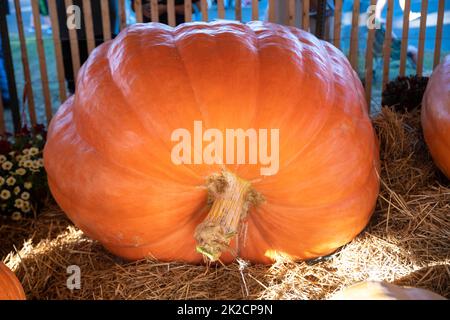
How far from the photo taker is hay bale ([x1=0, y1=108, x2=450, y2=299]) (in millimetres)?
1421

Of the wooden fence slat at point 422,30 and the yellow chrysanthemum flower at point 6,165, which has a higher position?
the wooden fence slat at point 422,30

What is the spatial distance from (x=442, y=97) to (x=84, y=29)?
2.22 metres

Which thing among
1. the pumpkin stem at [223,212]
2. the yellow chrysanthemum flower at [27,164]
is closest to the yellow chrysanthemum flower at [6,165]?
the yellow chrysanthemum flower at [27,164]

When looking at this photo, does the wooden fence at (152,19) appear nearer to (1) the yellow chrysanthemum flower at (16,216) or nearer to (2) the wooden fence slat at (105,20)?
(2) the wooden fence slat at (105,20)

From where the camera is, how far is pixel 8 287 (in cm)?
126

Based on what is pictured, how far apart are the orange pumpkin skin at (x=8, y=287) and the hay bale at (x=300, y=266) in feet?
0.63

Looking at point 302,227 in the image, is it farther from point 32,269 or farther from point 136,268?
point 32,269

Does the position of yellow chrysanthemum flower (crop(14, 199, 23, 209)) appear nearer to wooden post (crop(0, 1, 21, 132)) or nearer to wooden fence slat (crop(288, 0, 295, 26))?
wooden post (crop(0, 1, 21, 132))

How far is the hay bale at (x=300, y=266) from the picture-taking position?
4.66 ft

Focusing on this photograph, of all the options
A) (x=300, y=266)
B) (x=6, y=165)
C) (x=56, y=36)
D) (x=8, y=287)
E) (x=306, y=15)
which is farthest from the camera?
(x=306, y=15)

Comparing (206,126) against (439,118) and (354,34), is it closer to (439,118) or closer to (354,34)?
(439,118)

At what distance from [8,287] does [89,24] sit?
203 cm

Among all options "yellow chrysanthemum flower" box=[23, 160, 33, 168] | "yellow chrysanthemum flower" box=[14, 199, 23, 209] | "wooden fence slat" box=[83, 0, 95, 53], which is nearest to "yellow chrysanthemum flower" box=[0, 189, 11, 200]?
"yellow chrysanthemum flower" box=[14, 199, 23, 209]

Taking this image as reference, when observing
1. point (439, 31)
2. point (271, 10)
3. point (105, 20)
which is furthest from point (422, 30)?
point (105, 20)
